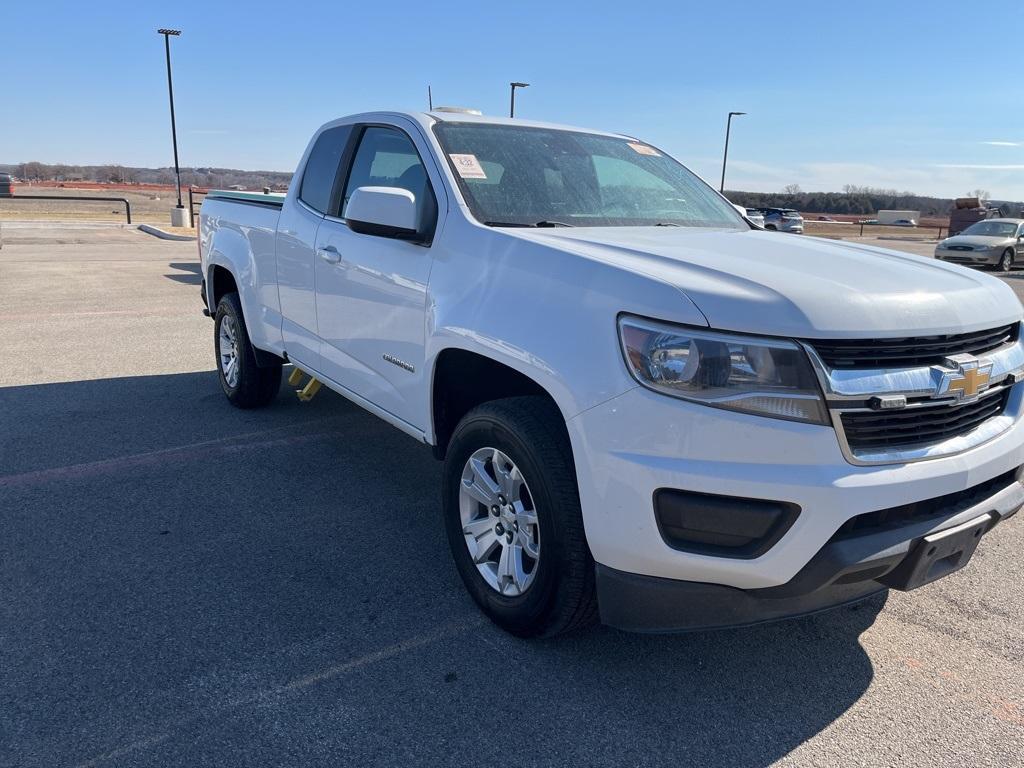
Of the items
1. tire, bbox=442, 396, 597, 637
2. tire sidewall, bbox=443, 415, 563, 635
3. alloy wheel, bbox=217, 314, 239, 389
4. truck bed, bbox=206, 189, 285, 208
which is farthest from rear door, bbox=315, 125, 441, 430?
alloy wheel, bbox=217, 314, 239, 389

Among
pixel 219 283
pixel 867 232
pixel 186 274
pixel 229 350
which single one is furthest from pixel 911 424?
pixel 867 232

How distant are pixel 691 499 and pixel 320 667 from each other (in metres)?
1.41

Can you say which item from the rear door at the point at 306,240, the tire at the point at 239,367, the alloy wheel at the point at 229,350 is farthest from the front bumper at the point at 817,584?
the alloy wheel at the point at 229,350

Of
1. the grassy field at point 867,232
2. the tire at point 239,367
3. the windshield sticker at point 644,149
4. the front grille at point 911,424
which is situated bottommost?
the grassy field at point 867,232

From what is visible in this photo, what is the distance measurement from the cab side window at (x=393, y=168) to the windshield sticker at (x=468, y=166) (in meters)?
0.15

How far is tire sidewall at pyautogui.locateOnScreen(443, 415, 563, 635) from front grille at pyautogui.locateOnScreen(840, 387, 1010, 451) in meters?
0.93

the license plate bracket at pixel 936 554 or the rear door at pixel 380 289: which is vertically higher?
the rear door at pixel 380 289

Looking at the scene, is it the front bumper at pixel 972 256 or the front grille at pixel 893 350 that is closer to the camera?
the front grille at pixel 893 350

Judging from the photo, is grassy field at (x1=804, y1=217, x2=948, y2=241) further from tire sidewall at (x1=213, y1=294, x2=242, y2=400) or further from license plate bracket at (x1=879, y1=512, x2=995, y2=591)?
license plate bracket at (x1=879, y1=512, x2=995, y2=591)

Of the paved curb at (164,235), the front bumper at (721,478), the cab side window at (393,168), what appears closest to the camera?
the front bumper at (721,478)

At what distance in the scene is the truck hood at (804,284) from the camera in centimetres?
228

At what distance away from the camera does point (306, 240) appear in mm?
4355

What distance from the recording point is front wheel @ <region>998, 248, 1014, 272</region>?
2255 cm

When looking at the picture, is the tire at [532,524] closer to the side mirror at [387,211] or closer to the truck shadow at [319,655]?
the truck shadow at [319,655]
